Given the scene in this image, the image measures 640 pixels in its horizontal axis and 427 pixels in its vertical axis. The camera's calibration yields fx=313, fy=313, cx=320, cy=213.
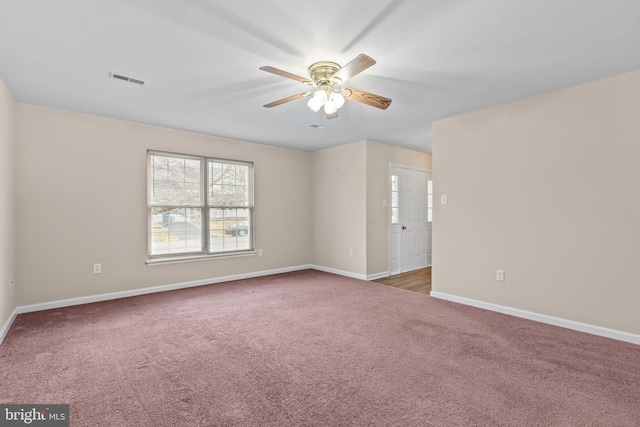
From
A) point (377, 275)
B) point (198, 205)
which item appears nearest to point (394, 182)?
point (377, 275)

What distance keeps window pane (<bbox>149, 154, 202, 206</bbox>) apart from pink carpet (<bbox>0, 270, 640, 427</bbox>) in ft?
5.48

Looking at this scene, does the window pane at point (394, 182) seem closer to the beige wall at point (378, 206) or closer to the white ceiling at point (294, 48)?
the beige wall at point (378, 206)

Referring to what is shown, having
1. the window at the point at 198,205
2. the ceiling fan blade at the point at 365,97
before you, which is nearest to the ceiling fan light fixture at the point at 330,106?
the ceiling fan blade at the point at 365,97

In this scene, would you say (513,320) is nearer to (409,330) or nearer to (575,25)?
(409,330)

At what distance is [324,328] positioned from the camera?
10.5 feet

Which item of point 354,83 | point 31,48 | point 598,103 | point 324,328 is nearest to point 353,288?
point 324,328

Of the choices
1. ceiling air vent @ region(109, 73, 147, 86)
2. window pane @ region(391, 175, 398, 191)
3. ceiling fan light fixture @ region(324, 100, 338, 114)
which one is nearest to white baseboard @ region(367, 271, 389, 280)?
window pane @ region(391, 175, 398, 191)

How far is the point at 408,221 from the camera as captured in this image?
6246 millimetres

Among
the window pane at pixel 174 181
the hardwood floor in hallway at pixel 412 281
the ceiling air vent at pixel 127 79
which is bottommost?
the hardwood floor in hallway at pixel 412 281

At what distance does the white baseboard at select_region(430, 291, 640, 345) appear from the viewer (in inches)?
114

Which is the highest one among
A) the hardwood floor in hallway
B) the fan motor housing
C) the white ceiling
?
the white ceiling

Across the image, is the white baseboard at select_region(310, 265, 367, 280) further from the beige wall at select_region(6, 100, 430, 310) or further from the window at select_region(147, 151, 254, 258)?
the window at select_region(147, 151, 254, 258)

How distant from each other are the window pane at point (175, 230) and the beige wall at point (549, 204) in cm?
371

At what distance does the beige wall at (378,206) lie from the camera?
18.0 ft
